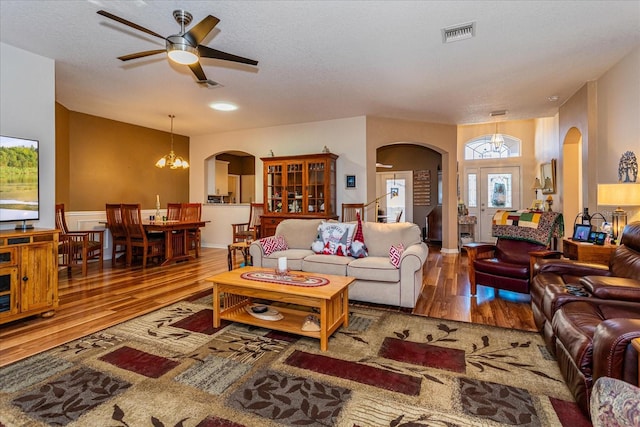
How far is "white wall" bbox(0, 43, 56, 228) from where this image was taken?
10.8 feet

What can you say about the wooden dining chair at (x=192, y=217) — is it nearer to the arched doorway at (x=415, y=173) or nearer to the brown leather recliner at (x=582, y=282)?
the arched doorway at (x=415, y=173)

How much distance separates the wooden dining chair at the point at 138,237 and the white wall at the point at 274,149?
78.7 inches

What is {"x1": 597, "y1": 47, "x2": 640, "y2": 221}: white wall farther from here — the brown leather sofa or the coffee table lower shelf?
the coffee table lower shelf

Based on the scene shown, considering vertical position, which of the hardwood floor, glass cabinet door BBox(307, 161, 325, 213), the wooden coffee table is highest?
glass cabinet door BBox(307, 161, 325, 213)

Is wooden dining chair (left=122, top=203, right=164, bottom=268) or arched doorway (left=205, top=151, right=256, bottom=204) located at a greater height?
arched doorway (left=205, top=151, right=256, bottom=204)

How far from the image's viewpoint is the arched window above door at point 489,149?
26.9 feet

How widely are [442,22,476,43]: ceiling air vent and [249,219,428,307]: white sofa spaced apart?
6.71 ft

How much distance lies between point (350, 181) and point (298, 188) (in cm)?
102

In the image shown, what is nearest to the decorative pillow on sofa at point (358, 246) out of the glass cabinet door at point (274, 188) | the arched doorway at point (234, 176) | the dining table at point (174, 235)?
the glass cabinet door at point (274, 188)

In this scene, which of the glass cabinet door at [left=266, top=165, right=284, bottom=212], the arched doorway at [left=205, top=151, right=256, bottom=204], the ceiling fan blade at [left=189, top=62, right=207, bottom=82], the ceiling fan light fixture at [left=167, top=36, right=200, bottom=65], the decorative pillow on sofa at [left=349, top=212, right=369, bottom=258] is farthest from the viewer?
the arched doorway at [left=205, top=151, right=256, bottom=204]

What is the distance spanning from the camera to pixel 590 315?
198cm

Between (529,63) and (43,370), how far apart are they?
210 inches

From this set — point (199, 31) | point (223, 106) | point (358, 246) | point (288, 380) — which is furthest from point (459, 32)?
point (223, 106)

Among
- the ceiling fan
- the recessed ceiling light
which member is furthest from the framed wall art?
the ceiling fan
